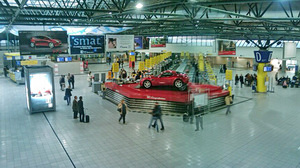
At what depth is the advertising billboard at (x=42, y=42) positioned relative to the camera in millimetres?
15422

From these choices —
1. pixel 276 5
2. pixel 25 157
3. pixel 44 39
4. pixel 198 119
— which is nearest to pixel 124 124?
pixel 198 119

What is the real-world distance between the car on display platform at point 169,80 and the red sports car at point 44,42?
6.38m

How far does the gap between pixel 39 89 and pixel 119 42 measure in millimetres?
8056

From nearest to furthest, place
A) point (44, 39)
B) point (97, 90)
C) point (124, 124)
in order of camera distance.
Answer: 1. point (124, 124)
2. point (44, 39)
3. point (97, 90)

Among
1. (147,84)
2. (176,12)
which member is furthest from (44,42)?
(176,12)

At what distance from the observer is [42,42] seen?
52.4 ft

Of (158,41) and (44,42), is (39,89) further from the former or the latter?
(158,41)

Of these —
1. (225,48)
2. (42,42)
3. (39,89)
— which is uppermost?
(225,48)

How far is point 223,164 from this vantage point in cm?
848

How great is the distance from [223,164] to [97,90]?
1444cm

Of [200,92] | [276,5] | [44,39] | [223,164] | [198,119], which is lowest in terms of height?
[223,164]

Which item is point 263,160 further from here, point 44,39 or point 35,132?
point 44,39

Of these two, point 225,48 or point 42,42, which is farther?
point 225,48

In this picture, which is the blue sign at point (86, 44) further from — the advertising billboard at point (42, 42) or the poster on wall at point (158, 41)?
the poster on wall at point (158, 41)
